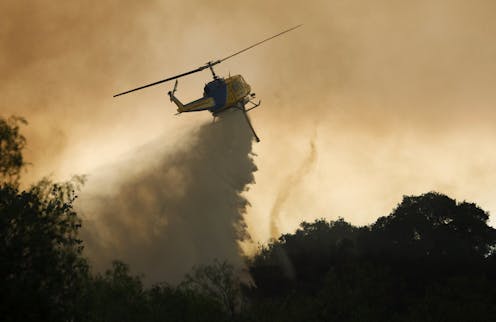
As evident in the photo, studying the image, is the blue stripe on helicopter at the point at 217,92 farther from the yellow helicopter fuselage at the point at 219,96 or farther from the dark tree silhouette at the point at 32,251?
the dark tree silhouette at the point at 32,251

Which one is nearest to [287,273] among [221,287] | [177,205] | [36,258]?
[177,205]

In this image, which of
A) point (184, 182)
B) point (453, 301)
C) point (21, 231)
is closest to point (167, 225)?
point (184, 182)

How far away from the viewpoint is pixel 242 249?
102 metres

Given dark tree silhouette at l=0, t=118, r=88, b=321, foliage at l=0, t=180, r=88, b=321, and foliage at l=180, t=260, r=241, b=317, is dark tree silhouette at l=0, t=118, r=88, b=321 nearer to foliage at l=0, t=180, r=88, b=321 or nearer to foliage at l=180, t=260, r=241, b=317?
foliage at l=0, t=180, r=88, b=321

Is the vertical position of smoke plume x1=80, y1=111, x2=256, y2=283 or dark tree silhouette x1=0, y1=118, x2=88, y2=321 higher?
smoke plume x1=80, y1=111, x2=256, y2=283

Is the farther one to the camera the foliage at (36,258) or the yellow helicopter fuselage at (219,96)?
the yellow helicopter fuselage at (219,96)

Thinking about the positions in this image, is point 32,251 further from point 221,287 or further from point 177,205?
point 177,205

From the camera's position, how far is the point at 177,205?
98.2m

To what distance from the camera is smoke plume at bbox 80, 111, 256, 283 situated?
91750 mm

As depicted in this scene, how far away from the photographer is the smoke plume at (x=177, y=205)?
91750 mm

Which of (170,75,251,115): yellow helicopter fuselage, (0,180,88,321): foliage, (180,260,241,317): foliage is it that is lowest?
(0,180,88,321): foliage

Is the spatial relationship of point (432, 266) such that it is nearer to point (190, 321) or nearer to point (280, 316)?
point (280, 316)

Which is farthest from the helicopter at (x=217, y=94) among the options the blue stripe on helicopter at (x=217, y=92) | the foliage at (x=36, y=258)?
the foliage at (x=36, y=258)

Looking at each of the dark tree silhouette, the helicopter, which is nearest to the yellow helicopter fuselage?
the helicopter
